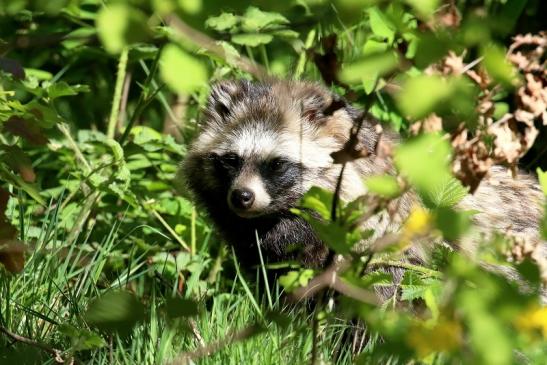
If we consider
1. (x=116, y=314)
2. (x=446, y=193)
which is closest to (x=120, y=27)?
(x=116, y=314)

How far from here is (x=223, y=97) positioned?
16.6ft

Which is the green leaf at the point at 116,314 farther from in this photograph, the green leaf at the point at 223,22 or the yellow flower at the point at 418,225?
the green leaf at the point at 223,22

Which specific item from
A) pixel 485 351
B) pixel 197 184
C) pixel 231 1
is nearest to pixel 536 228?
pixel 197 184

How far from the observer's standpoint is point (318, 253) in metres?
4.62

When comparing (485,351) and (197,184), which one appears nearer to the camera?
(485,351)

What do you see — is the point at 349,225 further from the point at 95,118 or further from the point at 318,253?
the point at 95,118

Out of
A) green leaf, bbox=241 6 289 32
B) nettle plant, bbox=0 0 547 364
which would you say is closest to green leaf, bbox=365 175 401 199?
nettle plant, bbox=0 0 547 364

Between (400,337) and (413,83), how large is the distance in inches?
22.9

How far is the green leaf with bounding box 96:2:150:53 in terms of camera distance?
1.62 meters

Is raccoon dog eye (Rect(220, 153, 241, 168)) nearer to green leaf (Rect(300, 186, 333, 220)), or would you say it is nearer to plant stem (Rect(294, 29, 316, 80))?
plant stem (Rect(294, 29, 316, 80))

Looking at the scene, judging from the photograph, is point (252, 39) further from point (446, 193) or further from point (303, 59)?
point (446, 193)

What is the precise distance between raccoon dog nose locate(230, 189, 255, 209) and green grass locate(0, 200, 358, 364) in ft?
1.46

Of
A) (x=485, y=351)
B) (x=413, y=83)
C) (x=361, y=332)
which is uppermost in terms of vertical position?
(x=413, y=83)

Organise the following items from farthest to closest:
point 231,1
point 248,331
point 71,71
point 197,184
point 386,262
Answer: point 71,71 → point 197,184 → point 386,262 → point 248,331 → point 231,1
